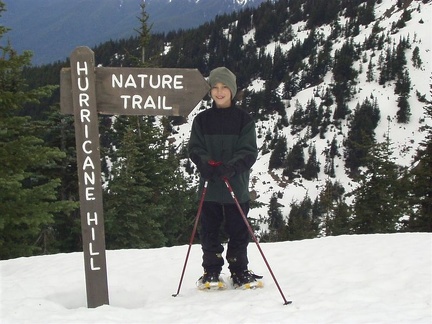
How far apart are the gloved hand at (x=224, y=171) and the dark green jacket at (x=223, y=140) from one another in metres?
0.20

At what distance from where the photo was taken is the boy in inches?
165

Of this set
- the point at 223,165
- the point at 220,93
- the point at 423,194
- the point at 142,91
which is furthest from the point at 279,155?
the point at 142,91

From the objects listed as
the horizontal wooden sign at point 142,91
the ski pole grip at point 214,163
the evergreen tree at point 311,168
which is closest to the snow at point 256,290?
the ski pole grip at point 214,163

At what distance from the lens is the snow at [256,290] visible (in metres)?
3.59

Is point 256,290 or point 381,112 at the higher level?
point 381,112

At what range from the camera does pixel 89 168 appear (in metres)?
3.66

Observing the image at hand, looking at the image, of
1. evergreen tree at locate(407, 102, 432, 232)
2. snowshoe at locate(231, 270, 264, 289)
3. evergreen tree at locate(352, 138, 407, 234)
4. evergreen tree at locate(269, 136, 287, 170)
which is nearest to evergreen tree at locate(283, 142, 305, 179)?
evergreen tree at locate(269, 136, 287, 170)

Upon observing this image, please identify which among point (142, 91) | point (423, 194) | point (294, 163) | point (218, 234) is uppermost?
point (142, 91)

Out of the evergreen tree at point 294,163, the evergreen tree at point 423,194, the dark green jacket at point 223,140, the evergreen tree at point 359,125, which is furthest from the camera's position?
the evergreen tree at point 294,163

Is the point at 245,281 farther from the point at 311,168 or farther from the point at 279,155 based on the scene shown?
the point at 279,155

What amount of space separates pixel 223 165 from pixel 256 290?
1390 mm

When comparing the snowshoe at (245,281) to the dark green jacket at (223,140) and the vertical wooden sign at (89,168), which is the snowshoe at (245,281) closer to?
the dark green jacket at (223,140)

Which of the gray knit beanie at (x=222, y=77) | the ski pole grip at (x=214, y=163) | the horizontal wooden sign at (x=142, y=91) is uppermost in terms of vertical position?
the gray knit beanie at (x=222, y=77)

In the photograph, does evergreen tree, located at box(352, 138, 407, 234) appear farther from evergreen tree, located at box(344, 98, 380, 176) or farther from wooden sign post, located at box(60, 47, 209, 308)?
evergreen tree, located at box(344, 98, 380, 176)
